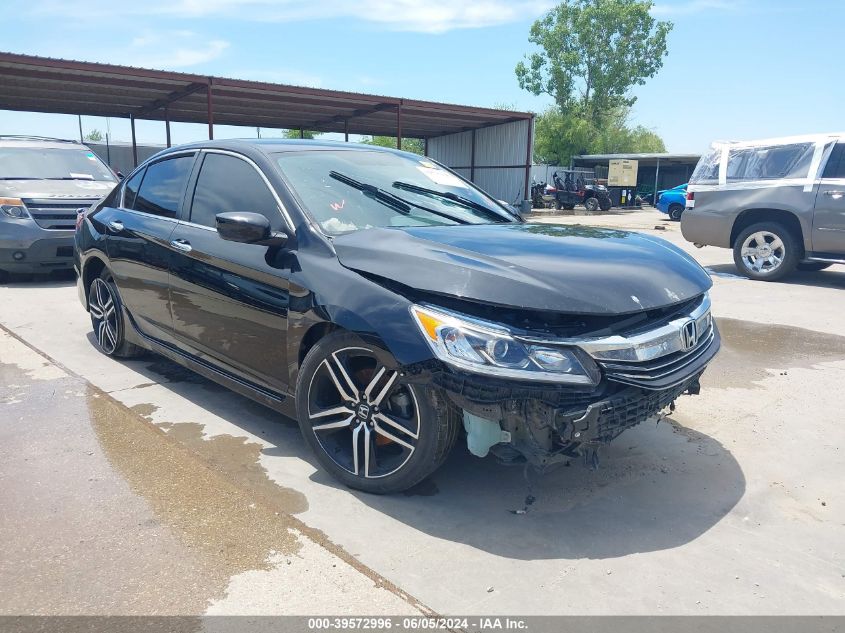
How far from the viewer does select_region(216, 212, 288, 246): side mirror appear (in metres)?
3.06

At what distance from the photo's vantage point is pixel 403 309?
2.63 m

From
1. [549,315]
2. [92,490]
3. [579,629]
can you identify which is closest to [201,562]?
[92,490]

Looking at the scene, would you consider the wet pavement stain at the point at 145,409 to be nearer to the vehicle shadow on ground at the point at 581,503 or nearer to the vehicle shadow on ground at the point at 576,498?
the vehicle shadow on ground at the point at 576,498

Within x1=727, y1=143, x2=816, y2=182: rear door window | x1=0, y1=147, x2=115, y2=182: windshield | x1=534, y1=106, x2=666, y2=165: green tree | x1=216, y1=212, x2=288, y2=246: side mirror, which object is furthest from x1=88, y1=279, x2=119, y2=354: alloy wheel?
x1=534, y1=106, x2=666, y2=165: green tree

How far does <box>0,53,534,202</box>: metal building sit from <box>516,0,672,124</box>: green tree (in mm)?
22157

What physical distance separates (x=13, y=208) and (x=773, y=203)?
958cm

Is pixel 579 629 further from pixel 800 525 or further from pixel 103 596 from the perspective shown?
pixel 103 596

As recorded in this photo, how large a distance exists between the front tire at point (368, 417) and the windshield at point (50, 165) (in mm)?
7374

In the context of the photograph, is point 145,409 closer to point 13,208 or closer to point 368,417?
point 368,417

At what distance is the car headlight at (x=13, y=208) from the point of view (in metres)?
7.86

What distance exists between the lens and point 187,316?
3.88 meters

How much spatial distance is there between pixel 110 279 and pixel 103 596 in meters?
3.11

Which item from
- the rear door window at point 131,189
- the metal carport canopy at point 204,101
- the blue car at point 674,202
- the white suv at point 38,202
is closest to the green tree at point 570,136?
the metal carport canopy at point 204,101

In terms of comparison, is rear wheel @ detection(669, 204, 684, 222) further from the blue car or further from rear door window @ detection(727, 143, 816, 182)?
rear door window @ detection(727, 143, 816, 182)
